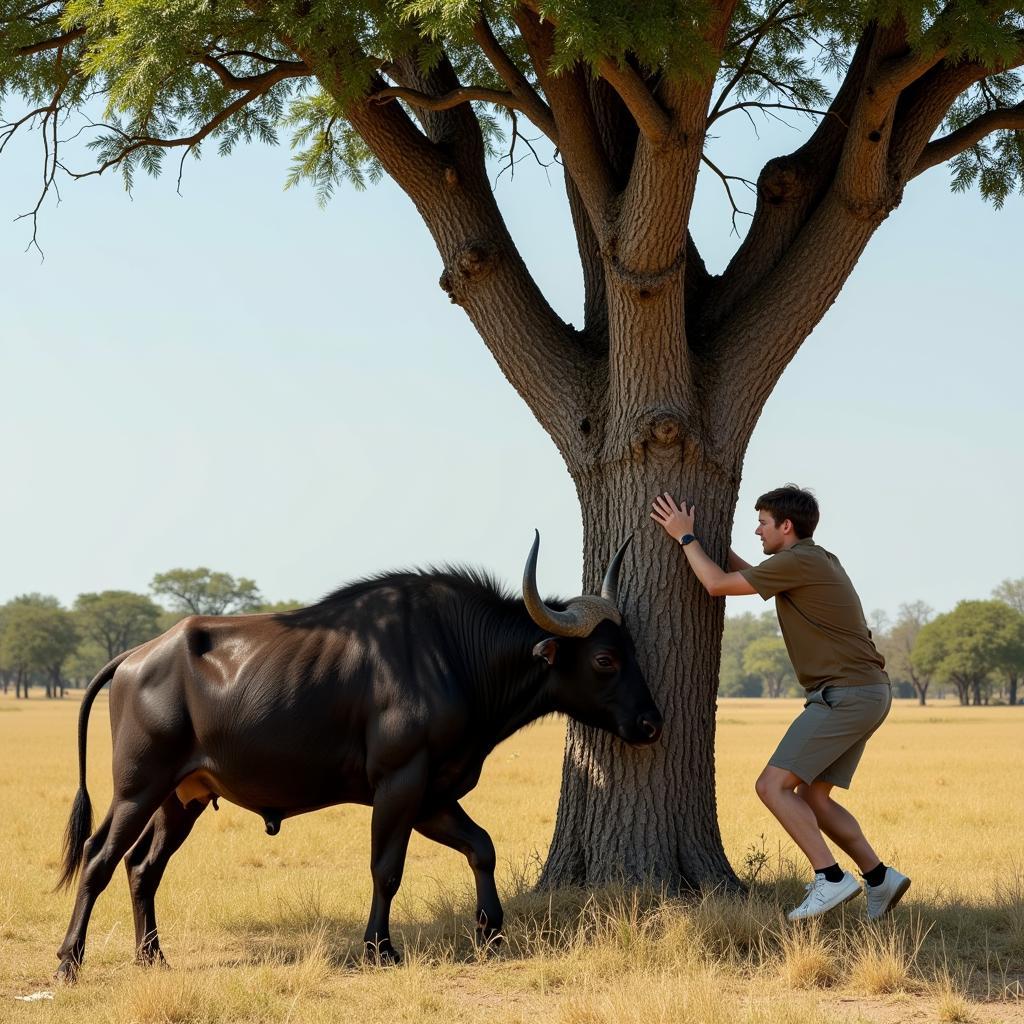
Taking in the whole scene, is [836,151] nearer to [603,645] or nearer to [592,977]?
[603,645]

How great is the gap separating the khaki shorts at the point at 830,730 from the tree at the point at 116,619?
409ft

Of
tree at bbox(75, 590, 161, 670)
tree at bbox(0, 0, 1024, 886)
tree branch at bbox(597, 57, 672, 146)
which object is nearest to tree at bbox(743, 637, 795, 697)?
tree at bbox(75, 590, 161, 670)

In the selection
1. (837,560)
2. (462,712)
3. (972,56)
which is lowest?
(462,712)

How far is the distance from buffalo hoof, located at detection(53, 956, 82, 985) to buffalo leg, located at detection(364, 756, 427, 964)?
1644 mm

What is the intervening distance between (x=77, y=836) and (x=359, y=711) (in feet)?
6.65

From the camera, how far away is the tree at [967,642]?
320 ft

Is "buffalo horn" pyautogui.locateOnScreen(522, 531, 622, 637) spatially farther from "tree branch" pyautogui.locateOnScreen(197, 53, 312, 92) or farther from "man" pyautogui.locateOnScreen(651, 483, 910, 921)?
"tree branch" pyautogui.locateOnScreen(197, 53, 312, 92)

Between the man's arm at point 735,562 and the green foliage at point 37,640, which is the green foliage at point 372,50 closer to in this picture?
the man's arm at point 735,562

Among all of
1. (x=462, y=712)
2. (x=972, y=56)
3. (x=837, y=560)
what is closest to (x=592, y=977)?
(x=462, y=712)

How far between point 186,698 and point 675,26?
16.0 feet

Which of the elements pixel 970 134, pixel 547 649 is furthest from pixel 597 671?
pixel 970 134

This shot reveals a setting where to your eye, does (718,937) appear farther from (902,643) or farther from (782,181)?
(902,643)

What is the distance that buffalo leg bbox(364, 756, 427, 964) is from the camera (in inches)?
293

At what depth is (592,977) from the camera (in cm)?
665
